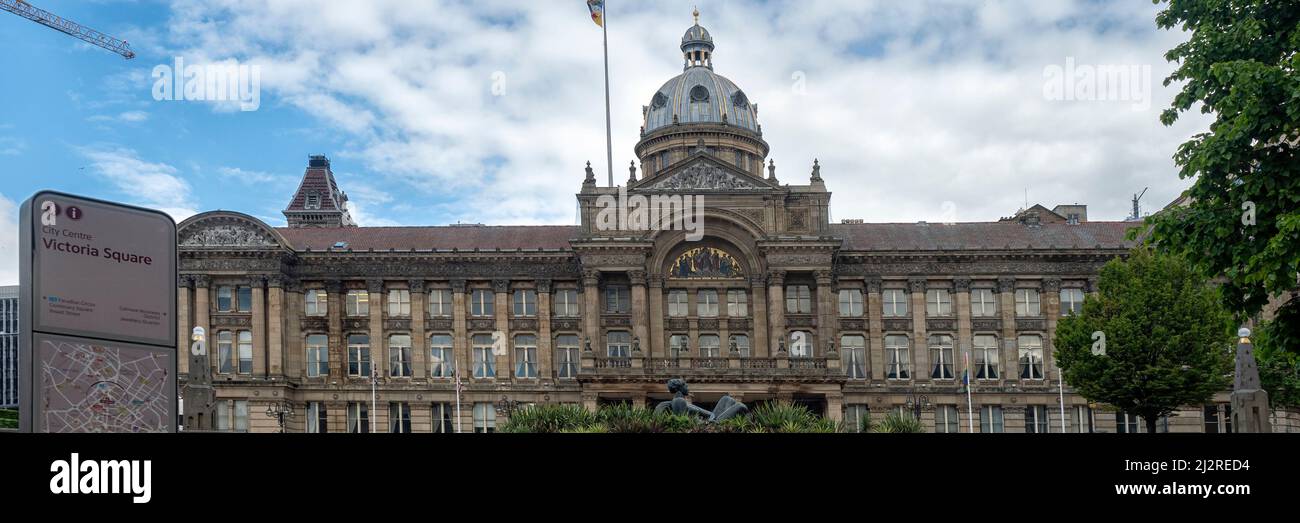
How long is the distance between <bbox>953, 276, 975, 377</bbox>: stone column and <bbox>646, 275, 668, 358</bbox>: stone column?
17.4 m

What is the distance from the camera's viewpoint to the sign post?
12.6 meters

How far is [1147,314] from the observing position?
54.9 meters

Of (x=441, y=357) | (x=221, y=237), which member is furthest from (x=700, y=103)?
(x=221, y=237)

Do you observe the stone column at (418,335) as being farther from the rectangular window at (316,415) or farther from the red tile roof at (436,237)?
the rectangular window at (316,415)

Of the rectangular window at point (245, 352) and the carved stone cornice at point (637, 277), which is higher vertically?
the carved stone cornice at point (637, 277)

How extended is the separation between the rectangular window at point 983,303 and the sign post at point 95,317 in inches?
2330

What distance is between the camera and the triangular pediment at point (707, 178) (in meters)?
64.9

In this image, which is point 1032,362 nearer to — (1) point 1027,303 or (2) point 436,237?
(1) point 1027,303

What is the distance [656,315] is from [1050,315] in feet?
75.5

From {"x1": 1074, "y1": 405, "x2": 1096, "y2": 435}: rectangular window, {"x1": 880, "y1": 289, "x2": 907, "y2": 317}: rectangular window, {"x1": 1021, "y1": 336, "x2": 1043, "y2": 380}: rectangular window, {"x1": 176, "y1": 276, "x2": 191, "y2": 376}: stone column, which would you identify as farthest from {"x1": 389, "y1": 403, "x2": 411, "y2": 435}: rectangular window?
{"x1": 1074, "y1": 405, "x2": 1096, "y2": 435}: rectangular window

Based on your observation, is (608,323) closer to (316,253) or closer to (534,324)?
(534,324)

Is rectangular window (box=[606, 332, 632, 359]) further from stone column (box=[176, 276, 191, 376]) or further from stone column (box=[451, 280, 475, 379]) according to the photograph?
stone column (box=[176, 276, 191, 376])

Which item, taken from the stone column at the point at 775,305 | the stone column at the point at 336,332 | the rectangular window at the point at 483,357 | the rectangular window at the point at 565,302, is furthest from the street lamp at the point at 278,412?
the stone column at the point at 775,305
